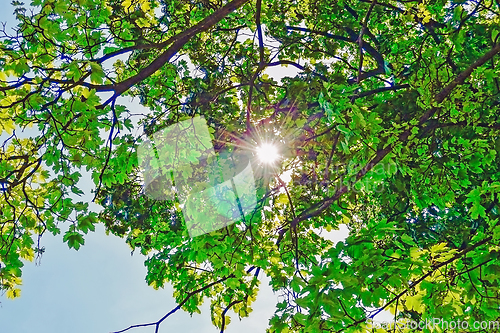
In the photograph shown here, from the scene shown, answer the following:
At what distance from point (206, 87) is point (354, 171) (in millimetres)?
2549

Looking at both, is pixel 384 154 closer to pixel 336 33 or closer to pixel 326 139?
pixel 326 139

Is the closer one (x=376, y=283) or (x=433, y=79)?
(x=376, y=283)

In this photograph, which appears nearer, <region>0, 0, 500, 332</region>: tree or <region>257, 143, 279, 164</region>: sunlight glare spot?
<region>0, 0, 500, 332</region>: tree

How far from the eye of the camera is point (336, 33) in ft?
25.4

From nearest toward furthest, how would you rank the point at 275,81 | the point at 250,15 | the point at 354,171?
the point at 354,171 → the point at 275,81 → the point at 250,15

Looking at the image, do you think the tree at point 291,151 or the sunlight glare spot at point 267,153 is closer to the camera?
the tree at point 291,151

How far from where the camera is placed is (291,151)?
534 centimetres

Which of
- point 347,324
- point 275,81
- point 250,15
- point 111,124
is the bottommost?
point 347,324

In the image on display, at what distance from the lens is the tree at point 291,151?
3160 mm

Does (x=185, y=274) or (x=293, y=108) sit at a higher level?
(x=293, y=108)

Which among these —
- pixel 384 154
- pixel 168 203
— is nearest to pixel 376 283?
pixel 384 154

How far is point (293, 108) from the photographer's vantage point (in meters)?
5.39

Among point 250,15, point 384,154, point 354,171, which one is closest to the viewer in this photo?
point 384,154

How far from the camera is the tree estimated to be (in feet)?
10.4
